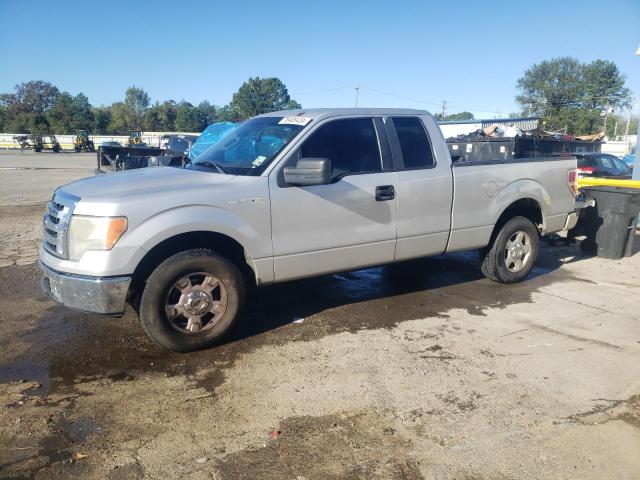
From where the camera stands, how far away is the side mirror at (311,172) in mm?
4199

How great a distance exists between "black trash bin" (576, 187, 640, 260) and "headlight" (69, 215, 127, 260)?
23.1 feet

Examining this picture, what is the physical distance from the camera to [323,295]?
586 centimetres

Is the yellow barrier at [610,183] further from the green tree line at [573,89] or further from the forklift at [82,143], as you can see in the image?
the green tree line at [573,89]

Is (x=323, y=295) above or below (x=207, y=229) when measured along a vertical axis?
below

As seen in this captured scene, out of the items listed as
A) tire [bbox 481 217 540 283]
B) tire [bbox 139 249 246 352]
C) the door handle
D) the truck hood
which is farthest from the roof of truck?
tire [bbox 481 217 540 283]

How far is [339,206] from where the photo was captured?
4691 millimetres

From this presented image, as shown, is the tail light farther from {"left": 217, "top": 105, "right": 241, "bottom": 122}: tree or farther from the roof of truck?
{"left": 217, "top": 105, "right": 241, "bottom": 122}: tree

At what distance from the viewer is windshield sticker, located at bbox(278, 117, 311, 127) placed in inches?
187

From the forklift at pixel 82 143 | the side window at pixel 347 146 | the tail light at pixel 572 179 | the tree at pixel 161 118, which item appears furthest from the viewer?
the tree at pixel 161 118

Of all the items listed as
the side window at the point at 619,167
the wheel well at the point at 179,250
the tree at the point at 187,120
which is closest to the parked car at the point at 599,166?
the side window at the point at 619,167

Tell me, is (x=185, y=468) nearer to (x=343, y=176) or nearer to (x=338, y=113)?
(x=343, y=176)

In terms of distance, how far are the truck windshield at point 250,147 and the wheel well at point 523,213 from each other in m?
2.91

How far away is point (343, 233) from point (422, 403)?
6.03 ft

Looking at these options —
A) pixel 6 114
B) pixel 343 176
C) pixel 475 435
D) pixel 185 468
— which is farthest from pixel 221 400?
pixel 6 114
